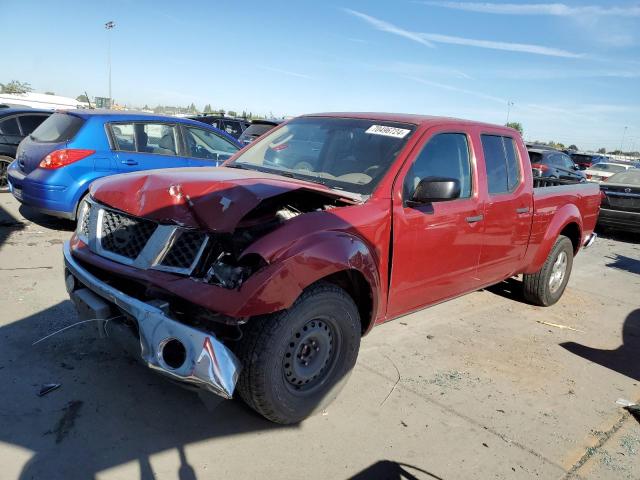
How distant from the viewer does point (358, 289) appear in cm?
317

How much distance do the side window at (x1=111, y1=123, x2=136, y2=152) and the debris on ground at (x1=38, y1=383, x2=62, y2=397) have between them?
4.31 meters

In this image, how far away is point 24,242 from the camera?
611cm

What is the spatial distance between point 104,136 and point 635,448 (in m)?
6.57

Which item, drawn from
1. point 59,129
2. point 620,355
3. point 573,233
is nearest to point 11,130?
point 59,129

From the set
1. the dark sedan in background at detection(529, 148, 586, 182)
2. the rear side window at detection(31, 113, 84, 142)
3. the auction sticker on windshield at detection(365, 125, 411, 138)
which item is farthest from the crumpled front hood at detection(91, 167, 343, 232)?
the dark sedan in background at detection(529, 148, 586, 182)

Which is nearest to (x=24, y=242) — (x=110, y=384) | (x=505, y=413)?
(x=110, y=384)

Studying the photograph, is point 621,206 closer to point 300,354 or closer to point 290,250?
point 300,354

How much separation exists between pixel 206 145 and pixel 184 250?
5410 mm

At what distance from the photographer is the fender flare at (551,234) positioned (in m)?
5.08

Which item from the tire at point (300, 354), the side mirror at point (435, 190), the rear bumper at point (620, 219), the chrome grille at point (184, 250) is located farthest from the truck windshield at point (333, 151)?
the rear bumper at point (620, 219)

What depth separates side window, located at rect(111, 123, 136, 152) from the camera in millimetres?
6711

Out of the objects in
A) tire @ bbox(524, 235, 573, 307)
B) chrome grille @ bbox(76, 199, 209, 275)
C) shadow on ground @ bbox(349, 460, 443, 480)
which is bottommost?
shadow on ground @ bbox(349, 460, 443, 480)

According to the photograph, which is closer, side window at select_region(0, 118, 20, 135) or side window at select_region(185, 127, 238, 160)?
side window at select_region(185, 127, 238, 160)

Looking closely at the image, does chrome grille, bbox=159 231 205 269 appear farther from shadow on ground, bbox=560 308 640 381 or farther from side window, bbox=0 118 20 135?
side window, bbox=0 118 20 135
